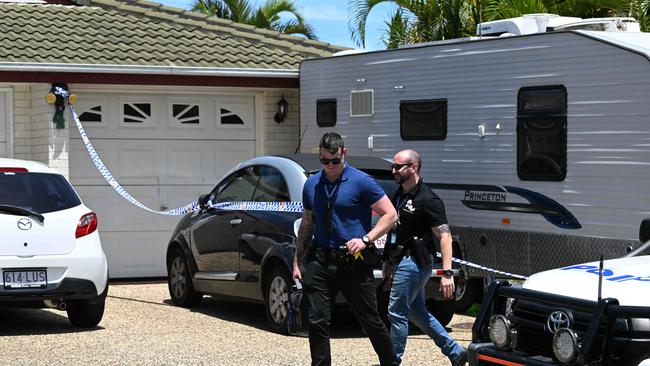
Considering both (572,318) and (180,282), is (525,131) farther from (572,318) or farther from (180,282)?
(572,318)

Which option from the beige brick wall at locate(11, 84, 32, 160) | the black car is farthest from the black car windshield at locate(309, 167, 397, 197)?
the beige brick wall at locate(11, 84, 32, 160)

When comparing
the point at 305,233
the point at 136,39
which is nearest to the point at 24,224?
the point at 305,233

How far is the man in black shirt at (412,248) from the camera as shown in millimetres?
9109

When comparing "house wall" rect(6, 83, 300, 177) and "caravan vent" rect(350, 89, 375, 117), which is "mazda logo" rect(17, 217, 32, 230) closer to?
"house wall" rect(6, 83, 300, 177)

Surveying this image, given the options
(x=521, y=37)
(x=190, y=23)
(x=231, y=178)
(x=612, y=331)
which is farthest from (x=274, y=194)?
(x=190, y=23)

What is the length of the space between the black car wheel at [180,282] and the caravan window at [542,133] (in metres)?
3.77

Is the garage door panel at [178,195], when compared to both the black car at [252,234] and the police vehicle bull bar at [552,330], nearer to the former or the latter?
the black car at [252,234]

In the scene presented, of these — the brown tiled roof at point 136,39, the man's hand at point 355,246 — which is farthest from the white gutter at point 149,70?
the man's hand at point 355,246

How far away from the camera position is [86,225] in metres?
11.6

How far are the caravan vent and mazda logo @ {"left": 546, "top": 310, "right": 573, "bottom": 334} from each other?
777 cm

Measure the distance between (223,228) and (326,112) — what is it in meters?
3.38

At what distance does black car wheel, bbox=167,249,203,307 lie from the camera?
13484mm

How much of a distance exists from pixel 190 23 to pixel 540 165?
779cm

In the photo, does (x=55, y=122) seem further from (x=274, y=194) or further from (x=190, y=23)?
(x=274, y=194)
